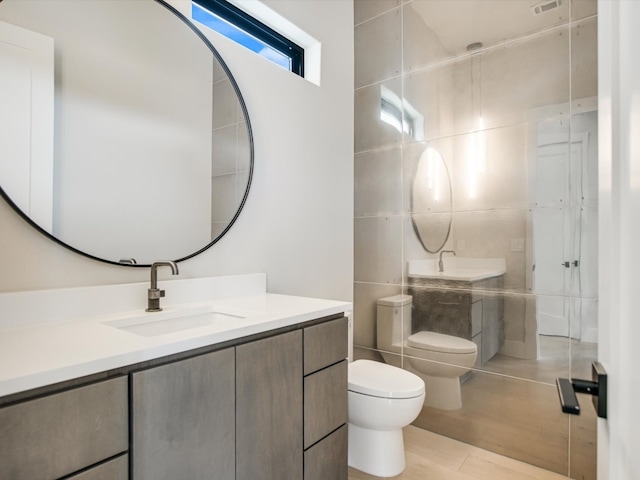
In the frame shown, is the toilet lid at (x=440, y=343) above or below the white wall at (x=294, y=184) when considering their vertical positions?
below

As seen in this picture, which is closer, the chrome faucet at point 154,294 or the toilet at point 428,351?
the chrome faucet at point 154,294

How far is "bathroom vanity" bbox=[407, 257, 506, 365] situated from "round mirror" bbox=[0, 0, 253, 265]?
1308 mm

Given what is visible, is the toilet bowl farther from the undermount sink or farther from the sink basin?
the sink basin

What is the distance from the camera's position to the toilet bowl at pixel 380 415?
69.2 inches

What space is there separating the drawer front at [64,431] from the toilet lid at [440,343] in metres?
1.88

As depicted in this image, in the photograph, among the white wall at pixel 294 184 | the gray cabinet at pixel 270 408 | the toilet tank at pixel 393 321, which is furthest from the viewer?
the toilet tank at pixel 393 321

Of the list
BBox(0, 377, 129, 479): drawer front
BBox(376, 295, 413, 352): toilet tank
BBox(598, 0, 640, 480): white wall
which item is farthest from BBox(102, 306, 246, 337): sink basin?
BBox(376, 295, 413, 352): toilet tank

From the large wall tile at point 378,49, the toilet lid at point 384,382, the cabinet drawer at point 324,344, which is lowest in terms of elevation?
the toilet lid at point 384,382

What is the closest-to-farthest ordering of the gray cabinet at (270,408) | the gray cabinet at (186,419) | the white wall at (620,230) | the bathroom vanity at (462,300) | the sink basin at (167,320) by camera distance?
the white wall at (620,230) < the gray cabinet at (186,419) < the gray cabinet at (270,408) < the sink basin at (167,320) < the bathroom vanity at (462,300)

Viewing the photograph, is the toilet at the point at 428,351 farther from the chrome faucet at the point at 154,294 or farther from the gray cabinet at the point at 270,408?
the chrome faucet at the point at 154,294

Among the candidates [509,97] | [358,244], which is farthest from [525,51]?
[358,244]

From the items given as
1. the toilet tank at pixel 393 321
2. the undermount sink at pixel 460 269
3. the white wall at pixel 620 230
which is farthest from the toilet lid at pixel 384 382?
the white wall at pixel 620 230

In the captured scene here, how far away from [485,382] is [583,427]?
1.57 feet

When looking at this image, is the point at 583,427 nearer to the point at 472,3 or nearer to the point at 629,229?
the point at 629,229
